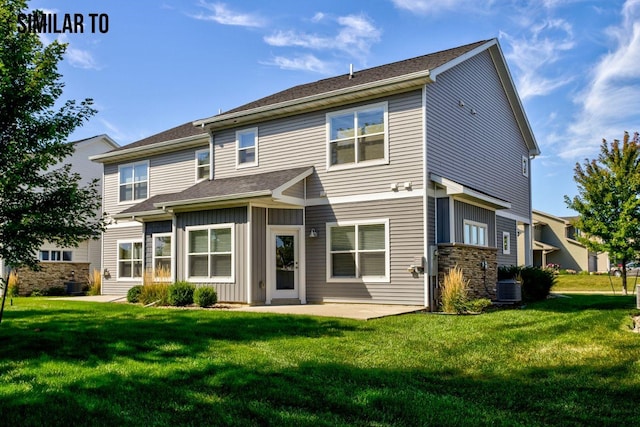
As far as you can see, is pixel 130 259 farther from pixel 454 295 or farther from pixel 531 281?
pixel 531 281

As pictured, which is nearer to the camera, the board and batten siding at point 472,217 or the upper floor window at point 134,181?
the board and batten siding at point 472,217

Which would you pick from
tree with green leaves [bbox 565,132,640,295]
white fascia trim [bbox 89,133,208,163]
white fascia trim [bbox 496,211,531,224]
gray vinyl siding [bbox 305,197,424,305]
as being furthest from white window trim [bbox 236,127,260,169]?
tree with green leaves [bbox 565,132,640,295]

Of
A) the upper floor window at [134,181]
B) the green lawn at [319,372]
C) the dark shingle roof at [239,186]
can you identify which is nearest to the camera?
the green lawn at [319,372]

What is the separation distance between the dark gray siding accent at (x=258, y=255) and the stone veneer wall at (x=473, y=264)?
4.56 m

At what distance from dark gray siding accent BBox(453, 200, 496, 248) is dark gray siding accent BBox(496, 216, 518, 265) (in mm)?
1283

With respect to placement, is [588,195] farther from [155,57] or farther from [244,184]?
[155,57]

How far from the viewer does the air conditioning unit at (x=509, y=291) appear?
1488 cm

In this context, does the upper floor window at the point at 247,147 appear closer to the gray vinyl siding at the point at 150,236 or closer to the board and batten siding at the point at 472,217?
the gray vinyl siding at the point at 150,236

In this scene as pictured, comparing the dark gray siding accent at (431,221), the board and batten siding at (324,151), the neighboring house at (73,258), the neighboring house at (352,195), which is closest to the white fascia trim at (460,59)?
the neighboring house at (352,195)

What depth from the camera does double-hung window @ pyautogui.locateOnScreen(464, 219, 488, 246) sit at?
1504 centimetres

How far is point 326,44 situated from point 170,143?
7.36 meters

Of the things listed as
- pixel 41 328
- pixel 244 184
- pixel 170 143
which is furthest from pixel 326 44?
pixel 41 328

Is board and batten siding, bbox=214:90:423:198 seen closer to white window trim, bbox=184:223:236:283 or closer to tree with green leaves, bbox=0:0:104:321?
white window trim, bbox=184:223:236:283

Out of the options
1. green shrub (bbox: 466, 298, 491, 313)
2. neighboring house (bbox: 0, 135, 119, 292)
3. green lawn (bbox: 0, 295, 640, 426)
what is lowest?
green lawn (bbox: 0, 295, 640, 426)
